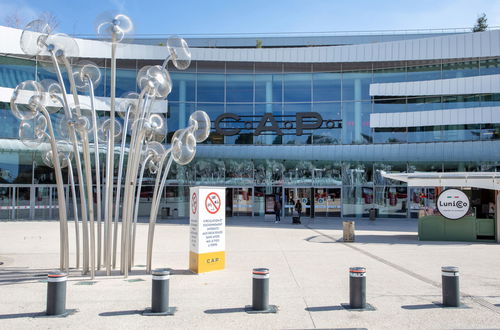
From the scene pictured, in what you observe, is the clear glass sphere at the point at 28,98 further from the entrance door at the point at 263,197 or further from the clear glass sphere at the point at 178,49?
the entrance door at the point at 263,197

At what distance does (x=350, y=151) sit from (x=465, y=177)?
1306 cm

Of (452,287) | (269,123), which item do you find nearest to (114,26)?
(452,287)

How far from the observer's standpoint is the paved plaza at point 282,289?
23.0 feet

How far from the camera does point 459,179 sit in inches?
707

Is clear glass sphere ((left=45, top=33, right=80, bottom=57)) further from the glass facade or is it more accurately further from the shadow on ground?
the glass facade

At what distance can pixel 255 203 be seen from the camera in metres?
32.0

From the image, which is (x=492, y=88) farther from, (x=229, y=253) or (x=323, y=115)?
(x=229, y=253)

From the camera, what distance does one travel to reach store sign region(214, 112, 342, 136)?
103ft

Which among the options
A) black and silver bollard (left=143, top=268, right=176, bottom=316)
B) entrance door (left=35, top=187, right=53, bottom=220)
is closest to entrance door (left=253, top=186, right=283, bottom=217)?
entrance door (left=35, top=187, right=53, bottom=220)

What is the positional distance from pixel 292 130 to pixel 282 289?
911 inches

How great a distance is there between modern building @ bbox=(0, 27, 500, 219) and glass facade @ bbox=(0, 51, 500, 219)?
70 millimetres

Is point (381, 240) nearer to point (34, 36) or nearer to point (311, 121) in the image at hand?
point (34, 36)

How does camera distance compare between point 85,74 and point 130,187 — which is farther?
point 85,74

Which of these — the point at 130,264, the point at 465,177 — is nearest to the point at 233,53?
the point at 465,177
